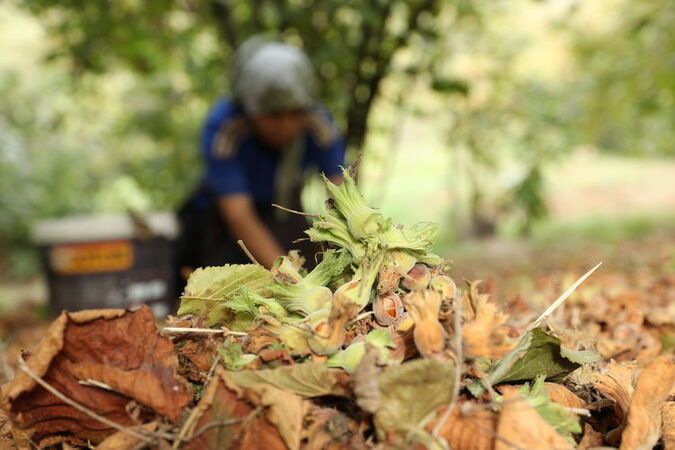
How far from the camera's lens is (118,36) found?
4.70 metres

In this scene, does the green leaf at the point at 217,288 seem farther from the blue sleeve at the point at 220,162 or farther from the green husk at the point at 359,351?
the blue sleeve at the point at 220,162

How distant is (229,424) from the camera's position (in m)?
0.86

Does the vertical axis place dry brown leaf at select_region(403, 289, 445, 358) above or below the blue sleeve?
above

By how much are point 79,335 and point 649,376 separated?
0.80 meters

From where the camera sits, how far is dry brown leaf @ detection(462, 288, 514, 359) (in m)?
0.91

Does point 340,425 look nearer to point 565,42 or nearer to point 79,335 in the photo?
point 79,335

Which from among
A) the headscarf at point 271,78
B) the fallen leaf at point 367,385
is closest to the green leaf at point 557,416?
the fallen leaf at point 367,385

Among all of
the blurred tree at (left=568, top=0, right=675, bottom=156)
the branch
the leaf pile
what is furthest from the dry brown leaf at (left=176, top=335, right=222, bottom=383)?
the blurred tree at (left=568, top=0, right=675, bottom=156)

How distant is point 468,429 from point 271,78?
271 cm

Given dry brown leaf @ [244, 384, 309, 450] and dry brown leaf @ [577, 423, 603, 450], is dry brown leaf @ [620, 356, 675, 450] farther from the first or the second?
dry brown leaf @ [244, 384, 309, 450]

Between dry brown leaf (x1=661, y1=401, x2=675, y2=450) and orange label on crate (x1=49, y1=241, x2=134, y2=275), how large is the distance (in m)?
3.24

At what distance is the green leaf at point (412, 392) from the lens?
85 cm

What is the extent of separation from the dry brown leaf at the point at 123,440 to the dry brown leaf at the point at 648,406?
621 mm

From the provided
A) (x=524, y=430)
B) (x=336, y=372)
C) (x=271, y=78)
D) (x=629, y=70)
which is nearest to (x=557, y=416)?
(x=524, y=430)
